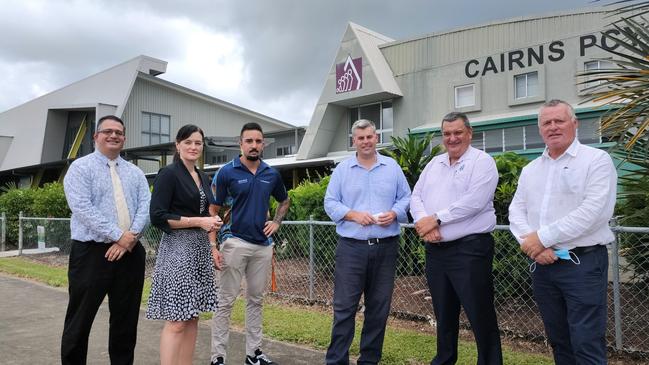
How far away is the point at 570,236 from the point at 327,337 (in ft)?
9.32

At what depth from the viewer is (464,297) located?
3711 mm

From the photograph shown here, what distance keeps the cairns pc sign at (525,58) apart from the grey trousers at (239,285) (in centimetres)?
1519

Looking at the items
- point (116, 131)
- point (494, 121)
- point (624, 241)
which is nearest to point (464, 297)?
point (624, 241)

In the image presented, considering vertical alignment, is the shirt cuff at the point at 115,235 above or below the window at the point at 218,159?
below

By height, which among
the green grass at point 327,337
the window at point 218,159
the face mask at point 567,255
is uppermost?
the window at point 218,159

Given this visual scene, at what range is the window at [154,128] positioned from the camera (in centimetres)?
2864

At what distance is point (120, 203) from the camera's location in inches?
151

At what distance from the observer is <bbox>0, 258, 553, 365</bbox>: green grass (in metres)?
4.46

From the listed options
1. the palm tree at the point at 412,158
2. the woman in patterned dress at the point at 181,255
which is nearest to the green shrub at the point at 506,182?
the palm tree at the point at 412,158

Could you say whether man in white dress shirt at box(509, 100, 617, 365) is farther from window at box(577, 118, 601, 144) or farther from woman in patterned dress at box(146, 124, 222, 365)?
window at box(577, 118, 601, 144)

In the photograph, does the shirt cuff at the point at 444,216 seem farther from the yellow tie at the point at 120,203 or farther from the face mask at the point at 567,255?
the yellow tie at the point at 120,203

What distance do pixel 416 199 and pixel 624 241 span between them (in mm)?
2161

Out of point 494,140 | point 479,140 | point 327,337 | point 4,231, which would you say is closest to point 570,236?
point 327,337

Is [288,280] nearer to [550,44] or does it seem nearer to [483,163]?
[483,163]
